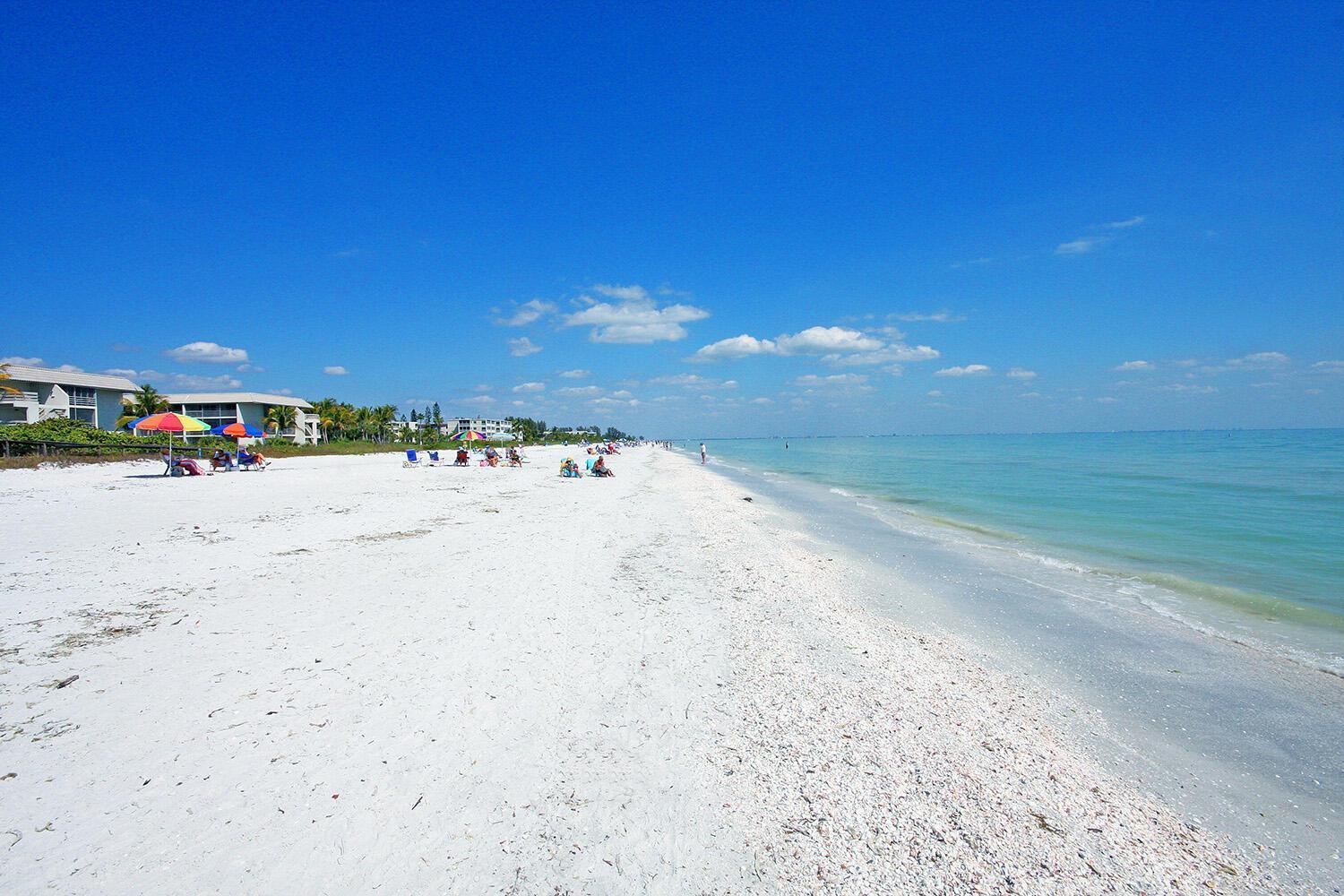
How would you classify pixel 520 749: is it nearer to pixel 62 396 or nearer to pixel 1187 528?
pixel 1187 528

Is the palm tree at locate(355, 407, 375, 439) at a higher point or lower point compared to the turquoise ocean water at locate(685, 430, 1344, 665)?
higher

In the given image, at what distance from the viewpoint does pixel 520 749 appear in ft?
12.9

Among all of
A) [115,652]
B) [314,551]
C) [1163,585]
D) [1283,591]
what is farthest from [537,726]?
[1283,591]

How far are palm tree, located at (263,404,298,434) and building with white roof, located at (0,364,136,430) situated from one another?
42.0 ft

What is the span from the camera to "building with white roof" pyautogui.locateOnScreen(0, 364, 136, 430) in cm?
4053

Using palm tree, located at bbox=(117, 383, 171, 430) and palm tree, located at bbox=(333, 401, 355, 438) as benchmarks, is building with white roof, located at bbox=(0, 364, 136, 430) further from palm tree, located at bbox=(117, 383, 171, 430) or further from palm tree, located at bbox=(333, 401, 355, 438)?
palm tree, located at bbox=(333, 401, 355, 438)

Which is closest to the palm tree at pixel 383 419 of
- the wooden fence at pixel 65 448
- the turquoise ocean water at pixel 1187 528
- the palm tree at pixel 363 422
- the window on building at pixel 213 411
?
the palm tree at pixel 363 422

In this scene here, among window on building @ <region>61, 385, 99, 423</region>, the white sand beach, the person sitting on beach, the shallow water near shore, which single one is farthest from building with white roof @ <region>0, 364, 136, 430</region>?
the shallow water near shore

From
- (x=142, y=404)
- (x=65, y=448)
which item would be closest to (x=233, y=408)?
(x=142, y=404)

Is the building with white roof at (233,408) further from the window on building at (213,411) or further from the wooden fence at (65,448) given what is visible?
the wooden fence at (65,448)

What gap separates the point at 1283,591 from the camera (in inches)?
359

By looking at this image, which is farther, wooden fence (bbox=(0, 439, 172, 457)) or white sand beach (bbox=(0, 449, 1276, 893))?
wooden fence (bbox=(0, 439, 172, 457))

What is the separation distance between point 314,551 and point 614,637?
628 cm

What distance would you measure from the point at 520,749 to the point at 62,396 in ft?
213
